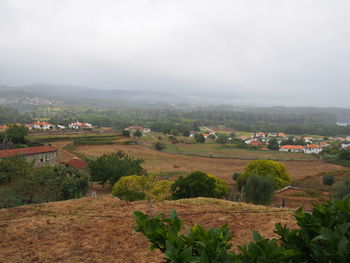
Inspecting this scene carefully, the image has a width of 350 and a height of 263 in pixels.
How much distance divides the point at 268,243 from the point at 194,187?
1492 cm

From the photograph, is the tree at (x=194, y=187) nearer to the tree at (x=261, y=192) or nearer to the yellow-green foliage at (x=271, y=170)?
the tree at (x=261, y=192)

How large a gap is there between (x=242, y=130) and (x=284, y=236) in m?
139

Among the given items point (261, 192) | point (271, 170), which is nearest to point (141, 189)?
point (261, 192)

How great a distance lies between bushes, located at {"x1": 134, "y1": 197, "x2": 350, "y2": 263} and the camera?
2.59m

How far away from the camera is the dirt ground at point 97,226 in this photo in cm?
718

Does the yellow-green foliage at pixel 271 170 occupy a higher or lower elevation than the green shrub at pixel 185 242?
lower

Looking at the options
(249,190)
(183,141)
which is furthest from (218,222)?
(183,141)

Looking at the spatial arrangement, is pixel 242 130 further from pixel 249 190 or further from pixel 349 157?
pixel 249 190

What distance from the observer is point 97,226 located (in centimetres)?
910

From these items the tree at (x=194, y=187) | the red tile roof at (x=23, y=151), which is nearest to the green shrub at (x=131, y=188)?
the tree at (x=194, y=187)

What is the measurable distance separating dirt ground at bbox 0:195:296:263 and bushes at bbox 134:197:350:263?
4285 millimetres

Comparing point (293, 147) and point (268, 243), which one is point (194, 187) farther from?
point (293, 147)

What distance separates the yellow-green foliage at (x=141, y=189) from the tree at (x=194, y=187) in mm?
620

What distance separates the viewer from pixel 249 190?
17516mm
